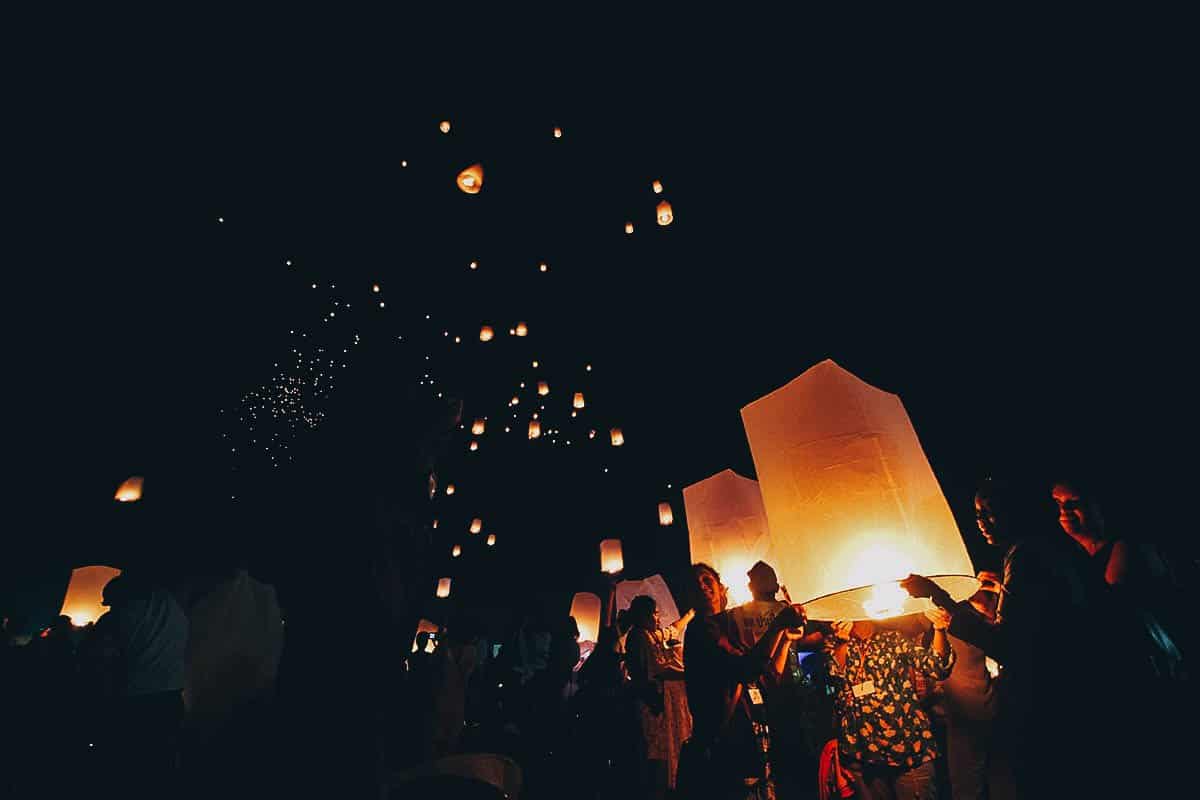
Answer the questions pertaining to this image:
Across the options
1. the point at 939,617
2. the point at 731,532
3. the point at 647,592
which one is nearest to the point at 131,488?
the point at 647,592

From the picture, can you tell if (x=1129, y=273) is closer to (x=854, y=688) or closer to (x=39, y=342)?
(x=854, y=688)

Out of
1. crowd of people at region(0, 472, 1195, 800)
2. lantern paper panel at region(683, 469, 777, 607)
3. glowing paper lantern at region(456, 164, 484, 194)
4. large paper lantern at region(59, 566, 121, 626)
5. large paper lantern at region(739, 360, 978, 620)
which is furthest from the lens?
large paper lantern at region(59, 566, 121, 626)

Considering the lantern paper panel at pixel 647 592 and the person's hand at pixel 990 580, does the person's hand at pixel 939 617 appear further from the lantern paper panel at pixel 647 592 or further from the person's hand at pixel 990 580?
the lantern paper panel at pixel 647 592

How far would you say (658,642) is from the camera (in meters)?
4.65

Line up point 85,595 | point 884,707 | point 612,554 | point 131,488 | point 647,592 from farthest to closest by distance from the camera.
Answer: point 612,554 < point 647,592 < point 85,595 < point 131,488 < point 884,707

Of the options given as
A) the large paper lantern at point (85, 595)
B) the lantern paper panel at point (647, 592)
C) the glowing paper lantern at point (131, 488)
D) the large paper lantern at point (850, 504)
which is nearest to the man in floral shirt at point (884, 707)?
the large paper lantern at point (850, 504)

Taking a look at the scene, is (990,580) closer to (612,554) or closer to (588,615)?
(612,554)

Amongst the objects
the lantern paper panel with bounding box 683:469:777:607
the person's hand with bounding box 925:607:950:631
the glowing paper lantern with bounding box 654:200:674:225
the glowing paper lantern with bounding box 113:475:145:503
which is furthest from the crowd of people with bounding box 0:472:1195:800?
the glowing paper lantern with bounding box 654:200:674:225

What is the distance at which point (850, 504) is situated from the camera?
2514 millimetres

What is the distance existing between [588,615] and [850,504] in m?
7.39

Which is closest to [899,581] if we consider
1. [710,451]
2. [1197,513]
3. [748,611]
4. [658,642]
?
[748,611]

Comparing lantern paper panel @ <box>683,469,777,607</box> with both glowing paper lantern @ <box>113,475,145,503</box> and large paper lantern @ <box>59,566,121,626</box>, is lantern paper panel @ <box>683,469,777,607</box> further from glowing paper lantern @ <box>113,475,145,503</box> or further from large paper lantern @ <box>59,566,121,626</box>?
large paper lantern @ <box>59,566,121,626</box>

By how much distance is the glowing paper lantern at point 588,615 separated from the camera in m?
9.02

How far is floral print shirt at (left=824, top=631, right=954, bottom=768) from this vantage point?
3164mm
